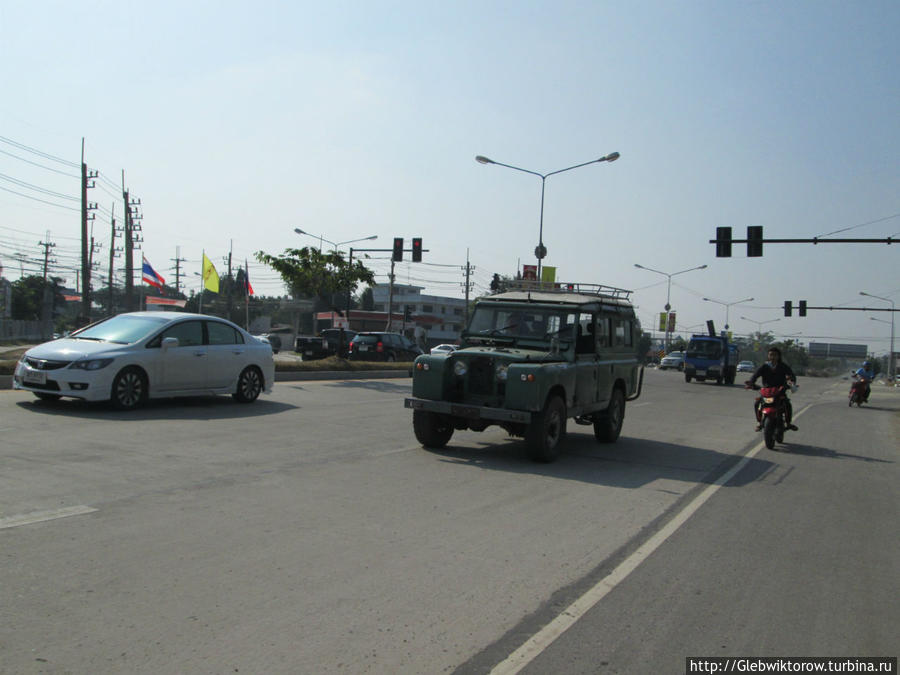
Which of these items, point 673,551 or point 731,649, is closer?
point 731,649

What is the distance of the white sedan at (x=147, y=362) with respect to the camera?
36.9ft

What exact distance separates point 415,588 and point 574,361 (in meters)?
5.92

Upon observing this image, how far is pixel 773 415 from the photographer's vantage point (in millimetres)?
12438

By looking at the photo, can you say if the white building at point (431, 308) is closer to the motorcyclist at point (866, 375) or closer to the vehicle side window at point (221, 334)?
the motorcyclist at point (866, 375)

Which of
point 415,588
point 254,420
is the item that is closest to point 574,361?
point 254,420

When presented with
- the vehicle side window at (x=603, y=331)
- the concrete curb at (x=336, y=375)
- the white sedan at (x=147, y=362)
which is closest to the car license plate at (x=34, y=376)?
the white sedan at (x=147, y=362)

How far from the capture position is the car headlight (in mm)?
11188

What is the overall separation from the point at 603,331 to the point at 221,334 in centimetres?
686

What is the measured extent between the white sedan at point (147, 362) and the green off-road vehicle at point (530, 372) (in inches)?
187

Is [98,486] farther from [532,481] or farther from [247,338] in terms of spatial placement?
[247,338]

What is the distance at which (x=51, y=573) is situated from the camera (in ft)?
14.5

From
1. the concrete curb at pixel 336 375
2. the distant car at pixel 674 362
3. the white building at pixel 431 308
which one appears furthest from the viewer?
the white building at pixel 431 308

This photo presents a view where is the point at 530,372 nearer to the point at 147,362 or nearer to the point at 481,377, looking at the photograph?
the point at 481,377

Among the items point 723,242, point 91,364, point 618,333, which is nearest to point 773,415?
point 618,333
